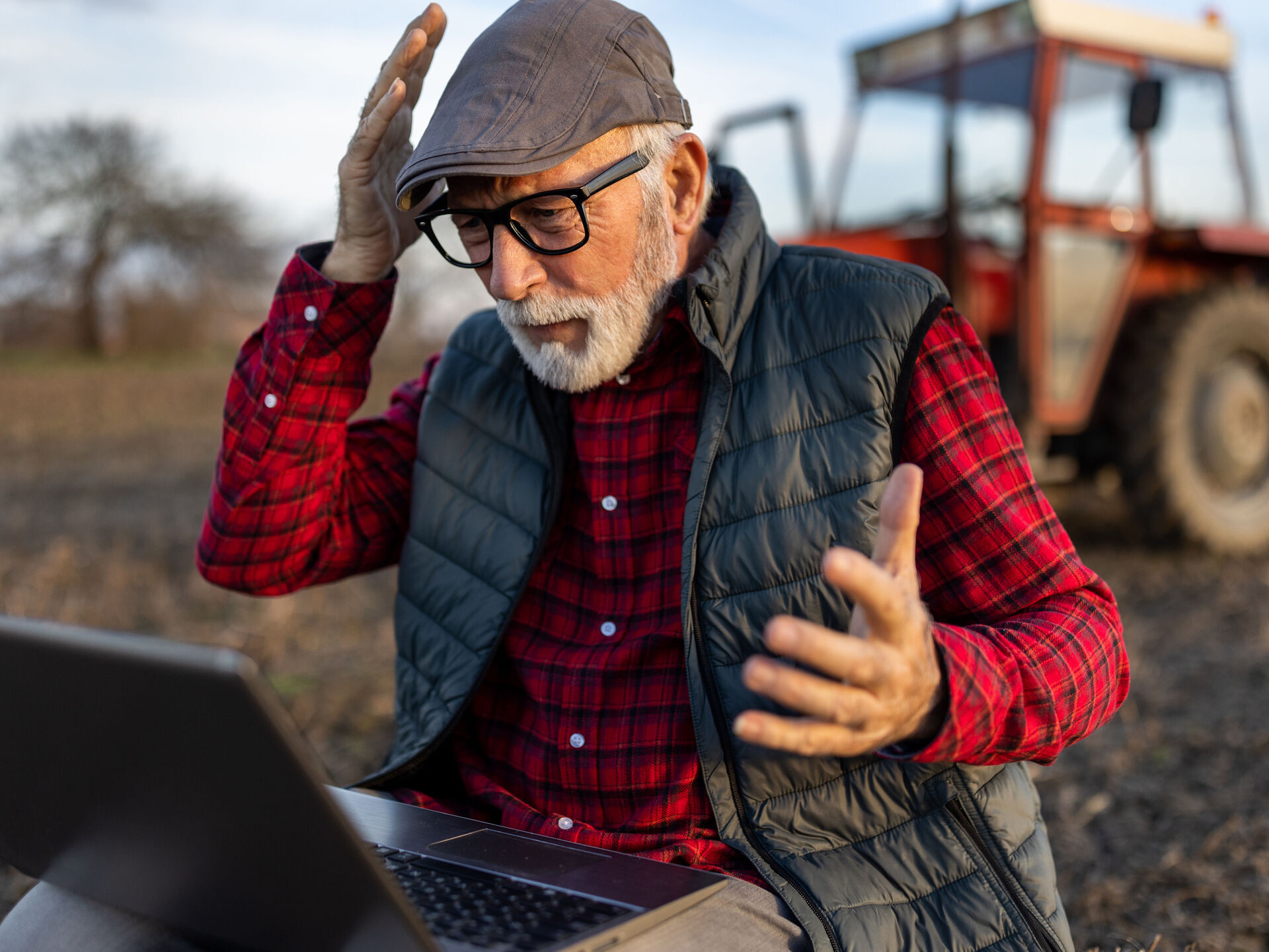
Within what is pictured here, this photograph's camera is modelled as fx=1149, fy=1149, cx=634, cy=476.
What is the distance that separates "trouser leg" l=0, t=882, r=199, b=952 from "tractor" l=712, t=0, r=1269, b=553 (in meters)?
4.41

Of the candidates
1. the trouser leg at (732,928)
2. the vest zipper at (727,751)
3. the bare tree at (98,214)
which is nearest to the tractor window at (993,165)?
the vest zipper at (727,751)

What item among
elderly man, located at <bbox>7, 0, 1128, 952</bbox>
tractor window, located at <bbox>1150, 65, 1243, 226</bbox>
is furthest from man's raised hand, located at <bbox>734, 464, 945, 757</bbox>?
tractor window, located at <bbox>1150, 65, 1243, 226</bbox>

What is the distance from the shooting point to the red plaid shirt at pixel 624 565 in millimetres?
1382

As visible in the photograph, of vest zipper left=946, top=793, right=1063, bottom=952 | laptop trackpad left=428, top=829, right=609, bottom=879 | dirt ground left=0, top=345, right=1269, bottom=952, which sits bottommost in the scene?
dirt ground left=0, top=345, right=1269, bottom=952

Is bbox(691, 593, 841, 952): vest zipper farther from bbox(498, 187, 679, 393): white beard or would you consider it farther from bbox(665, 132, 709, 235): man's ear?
bbox(665, 132, 709, 235): man's ear

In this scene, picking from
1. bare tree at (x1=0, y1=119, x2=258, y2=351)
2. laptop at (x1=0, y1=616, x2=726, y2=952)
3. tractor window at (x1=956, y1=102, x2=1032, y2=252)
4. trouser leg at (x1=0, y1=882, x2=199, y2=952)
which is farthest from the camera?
bare tree at (x1=0, y1=119, x2=258, y2=351)

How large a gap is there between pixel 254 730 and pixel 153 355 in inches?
663

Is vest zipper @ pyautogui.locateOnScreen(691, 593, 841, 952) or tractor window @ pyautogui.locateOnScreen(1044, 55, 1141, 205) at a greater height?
tractor window @ pyautogui.locateOnScreen(1044, 55, 1141, 205)

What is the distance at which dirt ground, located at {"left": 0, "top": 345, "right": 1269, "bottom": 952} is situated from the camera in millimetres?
2584

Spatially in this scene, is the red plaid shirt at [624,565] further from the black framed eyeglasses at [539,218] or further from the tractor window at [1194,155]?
the tractor window at [1194,155]

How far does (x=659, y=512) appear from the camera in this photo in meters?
1.66

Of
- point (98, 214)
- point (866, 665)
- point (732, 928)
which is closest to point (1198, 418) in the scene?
point (732, 928)

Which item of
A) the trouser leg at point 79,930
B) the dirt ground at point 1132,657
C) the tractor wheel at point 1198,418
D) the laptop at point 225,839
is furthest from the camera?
the tractor wheel at point 1198,418

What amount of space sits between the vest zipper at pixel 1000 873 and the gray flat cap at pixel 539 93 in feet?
3.27
